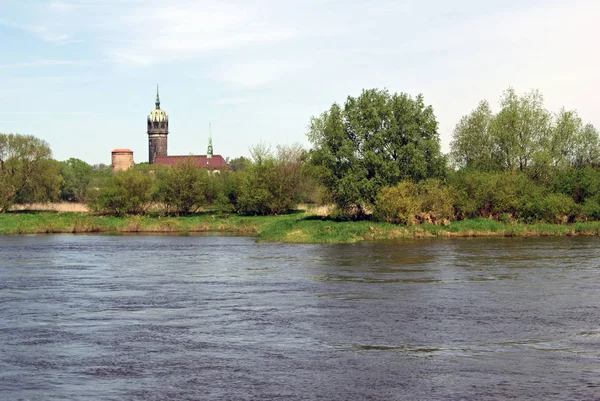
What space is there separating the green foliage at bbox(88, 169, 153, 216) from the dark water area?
137ft

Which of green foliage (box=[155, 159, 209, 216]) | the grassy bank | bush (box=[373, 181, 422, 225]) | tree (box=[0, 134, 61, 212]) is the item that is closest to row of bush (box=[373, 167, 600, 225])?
bush (box=[373, 181, 422, 225])

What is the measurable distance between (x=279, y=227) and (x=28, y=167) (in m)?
40.8

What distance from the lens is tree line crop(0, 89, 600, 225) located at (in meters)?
63.4

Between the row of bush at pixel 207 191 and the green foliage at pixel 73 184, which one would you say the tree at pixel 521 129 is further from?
the green foliage at pixel 73 184

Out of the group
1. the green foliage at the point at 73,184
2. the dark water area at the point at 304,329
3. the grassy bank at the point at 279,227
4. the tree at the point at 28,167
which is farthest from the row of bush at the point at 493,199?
the green foliage at the point at 73,184

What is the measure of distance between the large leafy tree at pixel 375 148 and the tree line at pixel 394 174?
0.35ft

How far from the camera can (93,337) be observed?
68.9 ft

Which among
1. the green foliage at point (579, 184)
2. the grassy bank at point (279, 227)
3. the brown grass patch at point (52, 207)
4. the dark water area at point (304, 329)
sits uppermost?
the green foliage at point (579, 184)

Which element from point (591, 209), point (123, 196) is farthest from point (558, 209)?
point (123, 196)

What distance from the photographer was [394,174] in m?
63.3

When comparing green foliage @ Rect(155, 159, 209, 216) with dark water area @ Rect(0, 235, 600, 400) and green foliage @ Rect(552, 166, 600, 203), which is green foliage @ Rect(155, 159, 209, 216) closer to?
green foliage @ Rect(552, 166, 600, 203)

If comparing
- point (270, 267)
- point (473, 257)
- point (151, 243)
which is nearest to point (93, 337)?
point (270, 267)

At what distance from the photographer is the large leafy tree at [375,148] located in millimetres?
63750

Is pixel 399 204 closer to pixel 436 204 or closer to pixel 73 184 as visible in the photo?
pixel 436 204
